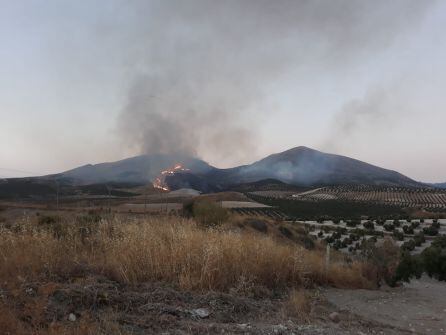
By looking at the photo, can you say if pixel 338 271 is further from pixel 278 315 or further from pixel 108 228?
pixel 108 228

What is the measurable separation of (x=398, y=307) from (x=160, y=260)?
4819 millimetres

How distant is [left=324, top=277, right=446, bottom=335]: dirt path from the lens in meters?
6.96

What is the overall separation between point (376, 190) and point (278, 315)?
124584 millimetres

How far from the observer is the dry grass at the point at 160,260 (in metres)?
7.28

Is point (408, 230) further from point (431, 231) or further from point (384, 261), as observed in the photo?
point (384, 261)

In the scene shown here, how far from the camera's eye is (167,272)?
7520mm

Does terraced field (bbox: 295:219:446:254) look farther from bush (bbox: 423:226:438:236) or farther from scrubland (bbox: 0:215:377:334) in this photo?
scrubland (bbox: 0:215:377:334)

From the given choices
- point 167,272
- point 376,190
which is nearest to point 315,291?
point 167,272

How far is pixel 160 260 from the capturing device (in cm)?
768

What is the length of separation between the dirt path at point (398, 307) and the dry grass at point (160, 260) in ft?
3.38

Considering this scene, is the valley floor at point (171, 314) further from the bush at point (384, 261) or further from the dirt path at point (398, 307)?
the bush at point (384, 261)

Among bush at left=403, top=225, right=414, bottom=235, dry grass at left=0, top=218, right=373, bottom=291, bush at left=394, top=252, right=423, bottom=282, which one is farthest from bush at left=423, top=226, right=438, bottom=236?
dry grass at left=0, top=218, right=373, bottom=291

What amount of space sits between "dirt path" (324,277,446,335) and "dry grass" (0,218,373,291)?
1.03 meters

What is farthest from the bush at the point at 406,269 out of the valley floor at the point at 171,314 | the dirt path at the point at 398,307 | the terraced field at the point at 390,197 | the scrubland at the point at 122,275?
the terraced field at the point at 390,197
